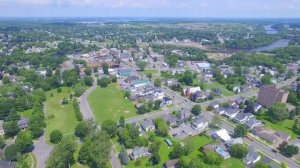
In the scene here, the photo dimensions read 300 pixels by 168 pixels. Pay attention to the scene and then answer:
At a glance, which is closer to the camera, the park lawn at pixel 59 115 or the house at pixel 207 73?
the park lawn at pixel 59 115

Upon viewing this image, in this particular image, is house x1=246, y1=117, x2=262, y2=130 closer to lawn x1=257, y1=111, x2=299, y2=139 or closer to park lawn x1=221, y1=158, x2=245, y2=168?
lawn x1=257, y1=111, x2=299, y2=139

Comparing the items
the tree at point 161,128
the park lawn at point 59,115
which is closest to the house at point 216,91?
the tree at point 161,128

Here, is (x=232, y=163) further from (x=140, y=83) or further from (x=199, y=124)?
(x=140, y=83)

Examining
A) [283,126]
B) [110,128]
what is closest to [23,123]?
[110,128]

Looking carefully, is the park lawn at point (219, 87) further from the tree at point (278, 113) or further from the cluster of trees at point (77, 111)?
the cluster of trees at point (77, 111)

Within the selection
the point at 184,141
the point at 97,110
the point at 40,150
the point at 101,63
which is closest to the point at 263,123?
the point at 184,141

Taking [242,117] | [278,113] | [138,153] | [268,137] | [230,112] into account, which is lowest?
[230,112]

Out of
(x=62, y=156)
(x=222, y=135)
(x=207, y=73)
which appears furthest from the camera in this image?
(x=207, y=73)
